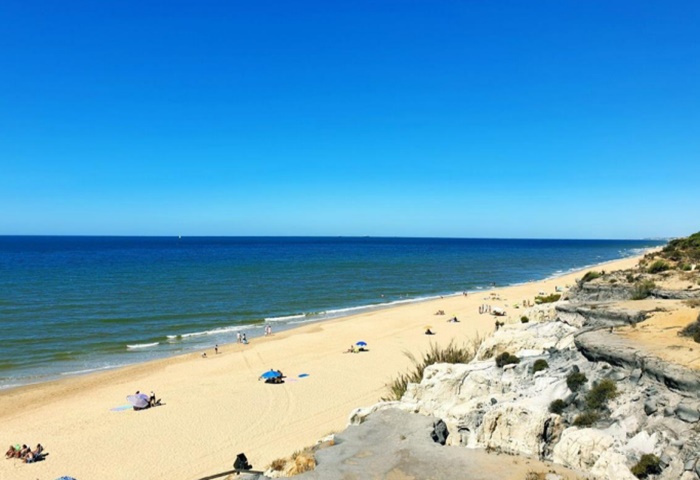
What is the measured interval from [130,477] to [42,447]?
13.9 feet

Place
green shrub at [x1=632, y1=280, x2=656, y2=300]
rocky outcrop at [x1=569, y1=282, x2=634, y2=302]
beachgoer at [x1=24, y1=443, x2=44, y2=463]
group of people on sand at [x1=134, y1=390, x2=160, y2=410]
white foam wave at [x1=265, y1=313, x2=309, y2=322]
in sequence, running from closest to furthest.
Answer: beachgoer at [x1=24, y1=443, x2=44, y2=463]
green shrub at [x1=632, y1=280, x2=656, y2=300]
rocky outcrop at [x1=569, y1=282, x2=634, y2=302]
group of people on sand at [x1=134, y1=390, x2=160, y2=410]
white foam wave at [x1=265, y1=313, x2=309, y2=322]

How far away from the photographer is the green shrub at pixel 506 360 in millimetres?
11812

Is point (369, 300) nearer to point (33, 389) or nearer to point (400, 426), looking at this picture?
point (33, 389)

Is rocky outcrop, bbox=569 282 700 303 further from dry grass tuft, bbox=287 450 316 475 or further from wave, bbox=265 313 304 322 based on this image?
wave, bbox=265 313 304 322

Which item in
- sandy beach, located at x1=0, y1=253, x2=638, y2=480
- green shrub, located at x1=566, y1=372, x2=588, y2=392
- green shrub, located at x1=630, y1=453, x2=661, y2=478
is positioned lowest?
sandy beach, located at x1=0, y1=253, x2=638, y2=480

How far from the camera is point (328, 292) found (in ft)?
172

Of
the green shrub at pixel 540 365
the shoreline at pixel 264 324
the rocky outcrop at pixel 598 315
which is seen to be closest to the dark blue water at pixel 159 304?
the shoreline at pixel 264 324

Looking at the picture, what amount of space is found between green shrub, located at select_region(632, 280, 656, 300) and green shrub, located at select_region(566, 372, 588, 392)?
9173mm

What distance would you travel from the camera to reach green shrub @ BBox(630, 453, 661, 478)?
7.17 m

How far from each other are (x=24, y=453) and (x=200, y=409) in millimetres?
6091

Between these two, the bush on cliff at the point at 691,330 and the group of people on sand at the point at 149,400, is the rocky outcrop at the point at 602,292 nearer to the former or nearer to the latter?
the bush on cliff at the point at 691,330

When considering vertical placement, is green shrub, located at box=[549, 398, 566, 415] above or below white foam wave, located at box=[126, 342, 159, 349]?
above

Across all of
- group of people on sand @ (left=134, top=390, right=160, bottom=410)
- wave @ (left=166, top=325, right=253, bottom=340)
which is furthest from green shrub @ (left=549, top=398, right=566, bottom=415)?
wave @ (left=166, top=325, right=253, bottom=340)

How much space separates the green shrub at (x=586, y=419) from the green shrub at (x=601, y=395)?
182 mm
